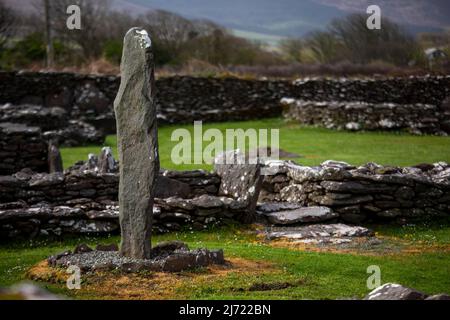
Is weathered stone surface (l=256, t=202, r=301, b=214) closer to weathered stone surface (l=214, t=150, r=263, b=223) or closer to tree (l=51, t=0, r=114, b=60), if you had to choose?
weathered stone surface (l=214, t=150, r=263, b=223)

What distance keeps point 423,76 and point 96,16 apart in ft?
101

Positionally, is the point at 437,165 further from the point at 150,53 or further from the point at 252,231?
the point at 150,53

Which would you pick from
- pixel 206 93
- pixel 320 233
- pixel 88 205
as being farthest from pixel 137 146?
pixel 206 93

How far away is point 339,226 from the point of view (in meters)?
14.0

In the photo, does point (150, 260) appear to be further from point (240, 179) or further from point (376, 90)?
point (376, 90)

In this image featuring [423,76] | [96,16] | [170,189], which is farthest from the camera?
[96,16]

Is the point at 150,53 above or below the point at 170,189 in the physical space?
above

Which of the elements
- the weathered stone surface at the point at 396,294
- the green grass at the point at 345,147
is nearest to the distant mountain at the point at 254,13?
the green grass at the point at 345,147

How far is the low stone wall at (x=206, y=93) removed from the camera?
31.7 m

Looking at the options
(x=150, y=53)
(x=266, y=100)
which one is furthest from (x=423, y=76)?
(x=150, y=53)

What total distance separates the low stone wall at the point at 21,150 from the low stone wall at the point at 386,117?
45.6ft

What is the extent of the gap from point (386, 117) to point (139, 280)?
72.8 ft

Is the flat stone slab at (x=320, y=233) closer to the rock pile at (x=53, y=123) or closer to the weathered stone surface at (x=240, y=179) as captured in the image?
the weathered stone surface at (x=240, y=179)

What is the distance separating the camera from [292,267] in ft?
34.1
